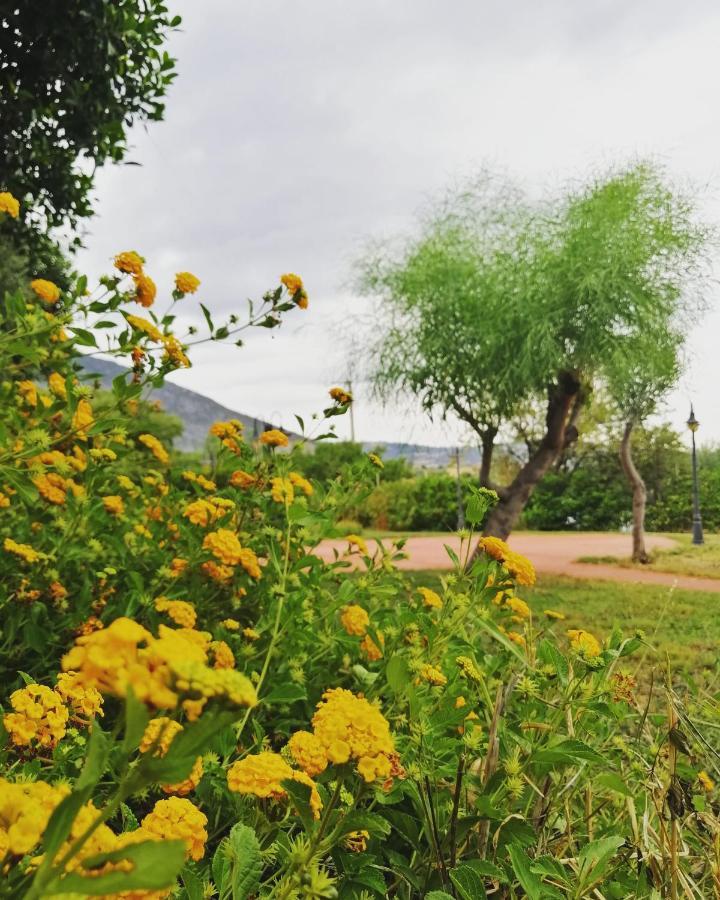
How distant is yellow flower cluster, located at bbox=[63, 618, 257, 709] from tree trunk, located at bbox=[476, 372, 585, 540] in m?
5.65

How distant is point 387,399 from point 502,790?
523 cm

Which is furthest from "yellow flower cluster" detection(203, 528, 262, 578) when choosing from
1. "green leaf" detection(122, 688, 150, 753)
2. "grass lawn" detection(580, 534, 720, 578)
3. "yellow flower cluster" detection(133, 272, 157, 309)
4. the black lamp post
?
the black lamp post

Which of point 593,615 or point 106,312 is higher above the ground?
point 106,312

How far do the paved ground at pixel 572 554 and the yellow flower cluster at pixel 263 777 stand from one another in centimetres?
496

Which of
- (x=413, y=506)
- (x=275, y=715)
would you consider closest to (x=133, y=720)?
(x=275, y=715)

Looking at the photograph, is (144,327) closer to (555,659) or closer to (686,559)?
(555,659)

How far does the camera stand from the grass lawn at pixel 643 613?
10.9ft

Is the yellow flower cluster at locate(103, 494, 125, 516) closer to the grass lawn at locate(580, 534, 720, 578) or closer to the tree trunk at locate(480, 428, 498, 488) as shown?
Result: the tree trunk at locate(480, 428, 498, 488)

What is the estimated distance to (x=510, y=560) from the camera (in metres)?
0.98

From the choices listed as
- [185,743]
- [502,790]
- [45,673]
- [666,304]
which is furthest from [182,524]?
[666,304]

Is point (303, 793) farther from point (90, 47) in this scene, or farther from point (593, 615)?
point (593, 615)

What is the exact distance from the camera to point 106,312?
1.34 meters

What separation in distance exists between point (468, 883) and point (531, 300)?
4.86 meters

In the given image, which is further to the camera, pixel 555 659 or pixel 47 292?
pixel 47 292
